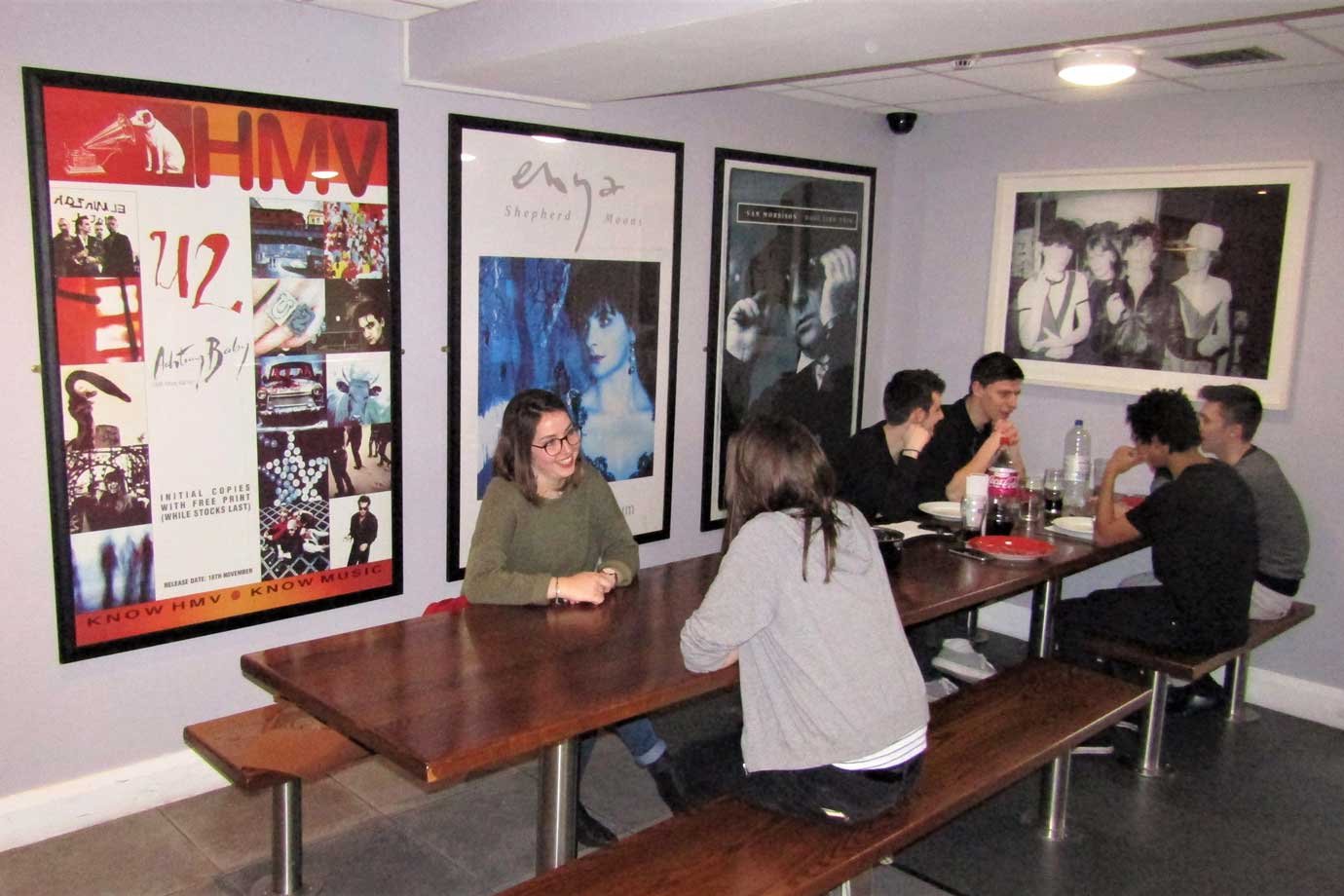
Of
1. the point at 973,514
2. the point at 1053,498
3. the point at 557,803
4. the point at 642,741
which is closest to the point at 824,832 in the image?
the point at 557,803

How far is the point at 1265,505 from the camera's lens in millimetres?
3932

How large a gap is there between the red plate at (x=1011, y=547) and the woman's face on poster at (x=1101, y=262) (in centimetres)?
172

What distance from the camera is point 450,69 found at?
131 inches

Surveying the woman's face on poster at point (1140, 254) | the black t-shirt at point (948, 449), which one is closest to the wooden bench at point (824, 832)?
the black t-shirt at point (948, 449)

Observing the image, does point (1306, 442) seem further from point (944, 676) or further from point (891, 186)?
point (891, 186)

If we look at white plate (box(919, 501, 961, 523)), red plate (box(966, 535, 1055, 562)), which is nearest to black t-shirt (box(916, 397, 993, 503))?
white plate (box(919, 501, 961, 523))

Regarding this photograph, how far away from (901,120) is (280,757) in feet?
12.8

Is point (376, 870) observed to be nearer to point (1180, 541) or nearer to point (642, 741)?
point (642, 741)

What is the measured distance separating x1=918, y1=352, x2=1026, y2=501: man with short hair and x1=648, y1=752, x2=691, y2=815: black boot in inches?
72.4

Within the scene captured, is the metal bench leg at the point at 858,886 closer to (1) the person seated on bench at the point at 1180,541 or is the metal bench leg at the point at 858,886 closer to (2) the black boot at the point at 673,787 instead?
(2) the black boot at the point at 673,787

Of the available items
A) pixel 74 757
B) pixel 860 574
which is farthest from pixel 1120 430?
pixel 74 757

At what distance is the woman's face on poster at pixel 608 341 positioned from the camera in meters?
4.14

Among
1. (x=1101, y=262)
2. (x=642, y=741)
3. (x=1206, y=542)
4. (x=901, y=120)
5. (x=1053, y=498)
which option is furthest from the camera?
(x=901, y=120)

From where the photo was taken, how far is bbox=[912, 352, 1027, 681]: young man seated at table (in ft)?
13.7
